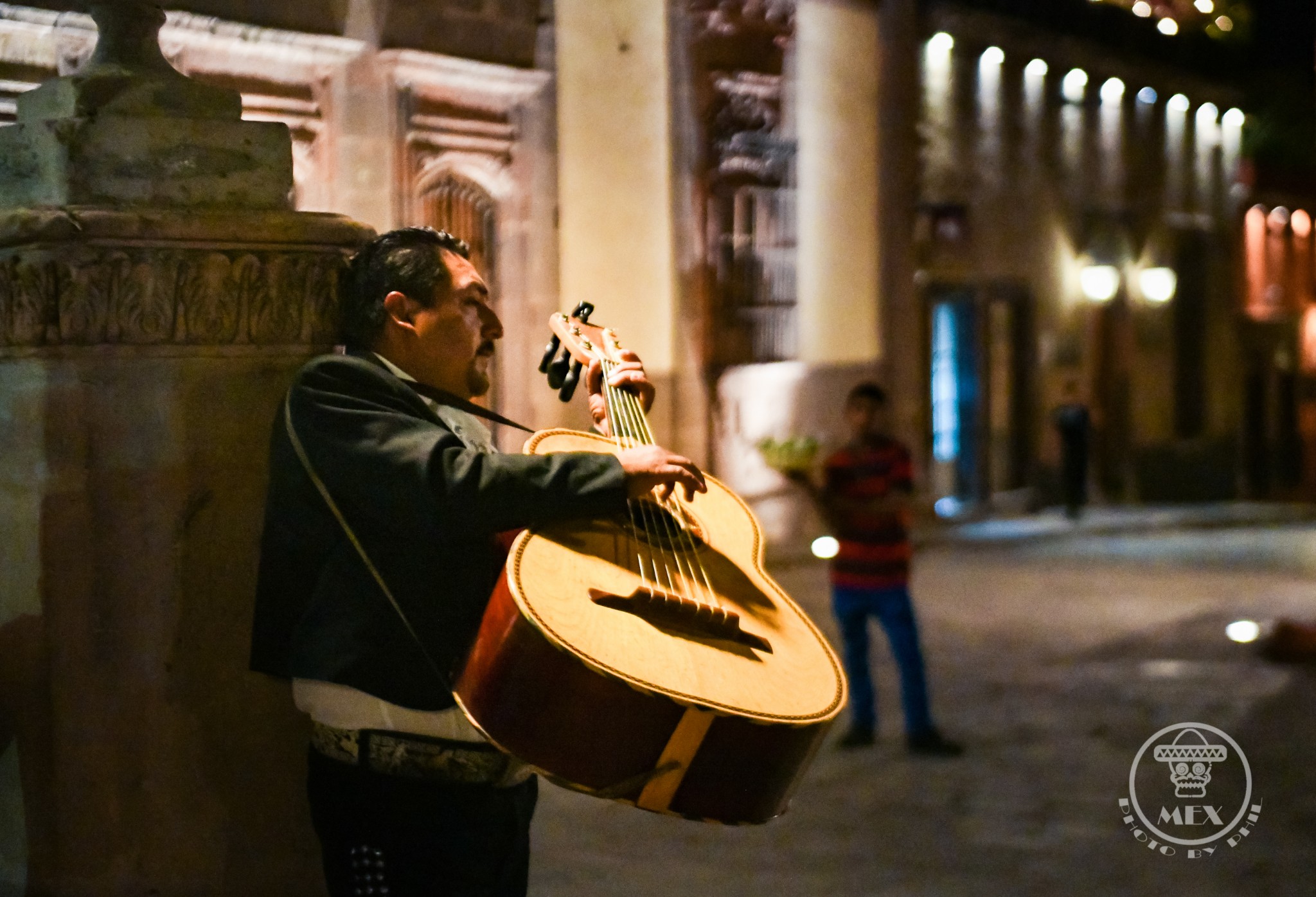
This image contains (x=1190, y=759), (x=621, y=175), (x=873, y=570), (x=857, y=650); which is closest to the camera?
(x=1190, y=759)

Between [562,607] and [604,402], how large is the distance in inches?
28.7

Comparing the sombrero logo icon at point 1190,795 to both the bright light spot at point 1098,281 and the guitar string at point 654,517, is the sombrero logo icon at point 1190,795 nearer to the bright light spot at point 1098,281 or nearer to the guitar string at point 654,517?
the guitar string at point 654,517

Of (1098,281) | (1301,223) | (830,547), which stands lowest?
(830,547)

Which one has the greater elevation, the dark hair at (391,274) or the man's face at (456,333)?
the dark hair at (391,274)

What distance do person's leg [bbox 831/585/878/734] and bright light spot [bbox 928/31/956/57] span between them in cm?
1146

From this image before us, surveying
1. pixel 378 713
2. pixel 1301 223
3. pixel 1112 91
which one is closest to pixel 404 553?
pixel 378 713

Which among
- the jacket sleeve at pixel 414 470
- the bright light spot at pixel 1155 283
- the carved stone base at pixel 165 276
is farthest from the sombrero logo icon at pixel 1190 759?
the bright light spot at pixel 1155 283

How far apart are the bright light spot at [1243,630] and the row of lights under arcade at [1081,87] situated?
8.83 meters

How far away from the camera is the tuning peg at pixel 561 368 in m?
3.01

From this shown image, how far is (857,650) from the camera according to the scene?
22.7ft

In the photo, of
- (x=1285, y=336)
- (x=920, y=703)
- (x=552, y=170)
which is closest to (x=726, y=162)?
(x=552, y=170)

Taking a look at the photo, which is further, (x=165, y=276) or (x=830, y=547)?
(x=830, y=547)

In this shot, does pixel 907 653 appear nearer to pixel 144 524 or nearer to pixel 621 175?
pixel 144 524

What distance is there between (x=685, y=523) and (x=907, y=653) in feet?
13.9
